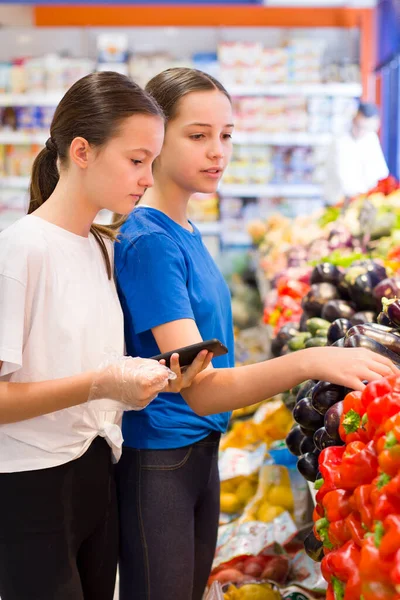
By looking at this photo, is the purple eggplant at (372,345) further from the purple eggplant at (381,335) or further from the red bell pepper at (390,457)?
the red bell pepper at (390,457)

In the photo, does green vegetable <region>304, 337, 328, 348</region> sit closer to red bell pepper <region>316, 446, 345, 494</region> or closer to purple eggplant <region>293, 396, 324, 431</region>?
purple eggplant <region>293, 396, 324, 431</region>

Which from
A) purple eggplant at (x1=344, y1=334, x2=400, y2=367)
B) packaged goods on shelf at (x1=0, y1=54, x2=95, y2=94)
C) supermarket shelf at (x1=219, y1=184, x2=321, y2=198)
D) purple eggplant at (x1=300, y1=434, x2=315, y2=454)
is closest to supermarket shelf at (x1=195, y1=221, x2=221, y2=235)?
supermarket shelf at (x1=219, y1=184, x2=321, y2=198)

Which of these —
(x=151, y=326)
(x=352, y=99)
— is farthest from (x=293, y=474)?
(x=352, y=99)

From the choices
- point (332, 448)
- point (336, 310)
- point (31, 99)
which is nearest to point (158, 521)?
point (332, 448)

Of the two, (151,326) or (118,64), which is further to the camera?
(118,64)

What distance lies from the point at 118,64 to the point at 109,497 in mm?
6837

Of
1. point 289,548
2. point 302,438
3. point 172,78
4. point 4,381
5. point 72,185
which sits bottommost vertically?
point 289,548

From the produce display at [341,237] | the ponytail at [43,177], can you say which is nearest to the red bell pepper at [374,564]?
the ponytail at [43,177]

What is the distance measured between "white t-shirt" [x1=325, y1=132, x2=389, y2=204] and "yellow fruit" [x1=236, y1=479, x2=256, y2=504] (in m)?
3.94

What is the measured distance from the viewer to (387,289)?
2.10 m

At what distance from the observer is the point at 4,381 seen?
1.40m

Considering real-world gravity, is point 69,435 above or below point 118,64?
below

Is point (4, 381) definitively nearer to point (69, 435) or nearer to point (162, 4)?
point (69, 435)

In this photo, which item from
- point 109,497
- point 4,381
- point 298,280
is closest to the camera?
point 4,381
